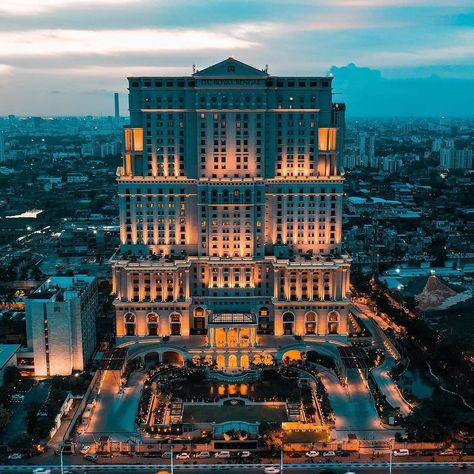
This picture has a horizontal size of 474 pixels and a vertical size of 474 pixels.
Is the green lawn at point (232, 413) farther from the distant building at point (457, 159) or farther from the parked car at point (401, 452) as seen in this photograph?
the distant building at point (457, 159)

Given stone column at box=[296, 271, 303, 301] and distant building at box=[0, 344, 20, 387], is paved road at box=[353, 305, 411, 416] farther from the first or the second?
distant building at box=[0, 344, 20, 387]

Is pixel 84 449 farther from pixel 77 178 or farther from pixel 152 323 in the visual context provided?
pixel 77 178

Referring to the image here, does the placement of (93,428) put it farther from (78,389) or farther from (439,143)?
(439,143)

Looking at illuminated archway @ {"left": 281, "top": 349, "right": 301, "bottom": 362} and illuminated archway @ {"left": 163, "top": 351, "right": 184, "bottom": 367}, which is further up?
illuminated archway @ {"left": 281, "top": 349, "right": 301, "bottom": 362}

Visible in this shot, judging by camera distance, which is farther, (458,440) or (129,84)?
(129,84)

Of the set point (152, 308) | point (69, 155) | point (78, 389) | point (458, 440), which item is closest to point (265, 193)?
point (152, 308)

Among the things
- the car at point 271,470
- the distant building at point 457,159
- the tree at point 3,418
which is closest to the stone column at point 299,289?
the car at point 271,470

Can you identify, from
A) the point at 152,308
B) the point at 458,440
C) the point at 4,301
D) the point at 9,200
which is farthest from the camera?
the point at 9,200

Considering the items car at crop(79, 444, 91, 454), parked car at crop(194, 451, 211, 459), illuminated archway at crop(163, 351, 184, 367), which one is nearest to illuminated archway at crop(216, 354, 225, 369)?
illuminated archway at crop(163, 351, 184, 367)
